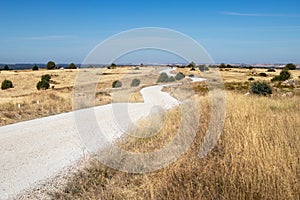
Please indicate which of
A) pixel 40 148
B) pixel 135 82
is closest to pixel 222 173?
pixel 40 148

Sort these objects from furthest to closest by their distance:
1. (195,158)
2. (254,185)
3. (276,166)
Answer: (195,158) → (276,166) → (254,185)

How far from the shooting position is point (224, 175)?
15.3 ft

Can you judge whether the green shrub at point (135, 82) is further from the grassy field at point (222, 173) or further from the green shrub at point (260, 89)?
the grassy field at point (222, 173)

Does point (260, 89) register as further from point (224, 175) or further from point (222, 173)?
point (224, 175)

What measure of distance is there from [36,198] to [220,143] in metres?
3.63

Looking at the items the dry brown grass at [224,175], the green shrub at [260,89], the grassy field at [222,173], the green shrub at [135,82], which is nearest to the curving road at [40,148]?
the grassy field at [222,173]

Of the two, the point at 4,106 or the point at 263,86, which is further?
the point at 263,86

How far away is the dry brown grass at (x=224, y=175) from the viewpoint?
4.16 meters

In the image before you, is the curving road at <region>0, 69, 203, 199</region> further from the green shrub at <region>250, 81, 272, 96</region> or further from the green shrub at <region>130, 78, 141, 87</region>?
the green shrub at <region>130, 78, 141, 87</region>

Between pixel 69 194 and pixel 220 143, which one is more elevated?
pixel 220 143

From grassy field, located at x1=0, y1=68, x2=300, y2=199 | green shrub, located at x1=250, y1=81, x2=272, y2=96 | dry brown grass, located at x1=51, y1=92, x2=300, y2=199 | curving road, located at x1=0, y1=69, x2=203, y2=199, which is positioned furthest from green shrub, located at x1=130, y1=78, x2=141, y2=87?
dry brown grass, located at x1=51, y1=92, x2=300, y2=199

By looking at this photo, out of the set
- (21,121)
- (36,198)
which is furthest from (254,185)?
(21,121)

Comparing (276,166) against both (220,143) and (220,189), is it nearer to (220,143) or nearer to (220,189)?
(220,189)

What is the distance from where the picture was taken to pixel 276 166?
14.9 feet
